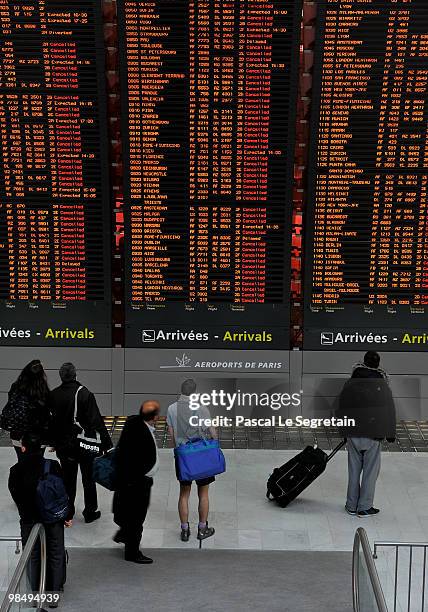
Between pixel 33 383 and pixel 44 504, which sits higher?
pixel 33 383

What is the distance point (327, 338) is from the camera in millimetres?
9836

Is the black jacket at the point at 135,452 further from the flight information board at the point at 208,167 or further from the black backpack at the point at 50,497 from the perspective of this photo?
the flight information board at the point at 208,167

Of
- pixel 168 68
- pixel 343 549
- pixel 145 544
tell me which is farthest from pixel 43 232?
pixel 343 549

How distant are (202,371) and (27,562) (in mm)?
4560

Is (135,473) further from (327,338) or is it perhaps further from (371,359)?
(327,338)

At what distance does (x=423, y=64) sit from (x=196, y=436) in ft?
13.9

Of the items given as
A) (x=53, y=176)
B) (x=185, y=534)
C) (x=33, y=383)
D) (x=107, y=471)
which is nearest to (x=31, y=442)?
(x=33, y=383)

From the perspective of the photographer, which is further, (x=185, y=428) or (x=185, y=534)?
(x=185, y=534)

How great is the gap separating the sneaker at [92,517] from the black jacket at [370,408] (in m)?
2.18

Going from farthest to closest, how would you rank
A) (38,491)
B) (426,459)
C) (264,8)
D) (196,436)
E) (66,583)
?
1. (426,459)
2. (264,8)
3. (196,436)
4. (66,583)
5. (38,491)

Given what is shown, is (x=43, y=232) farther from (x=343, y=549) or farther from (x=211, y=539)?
(x=343, y=549)

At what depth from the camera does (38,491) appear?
592cm

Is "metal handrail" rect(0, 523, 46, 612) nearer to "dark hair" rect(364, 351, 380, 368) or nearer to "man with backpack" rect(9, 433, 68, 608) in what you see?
"man with backpack" rect(9, 433, 68, 608)
